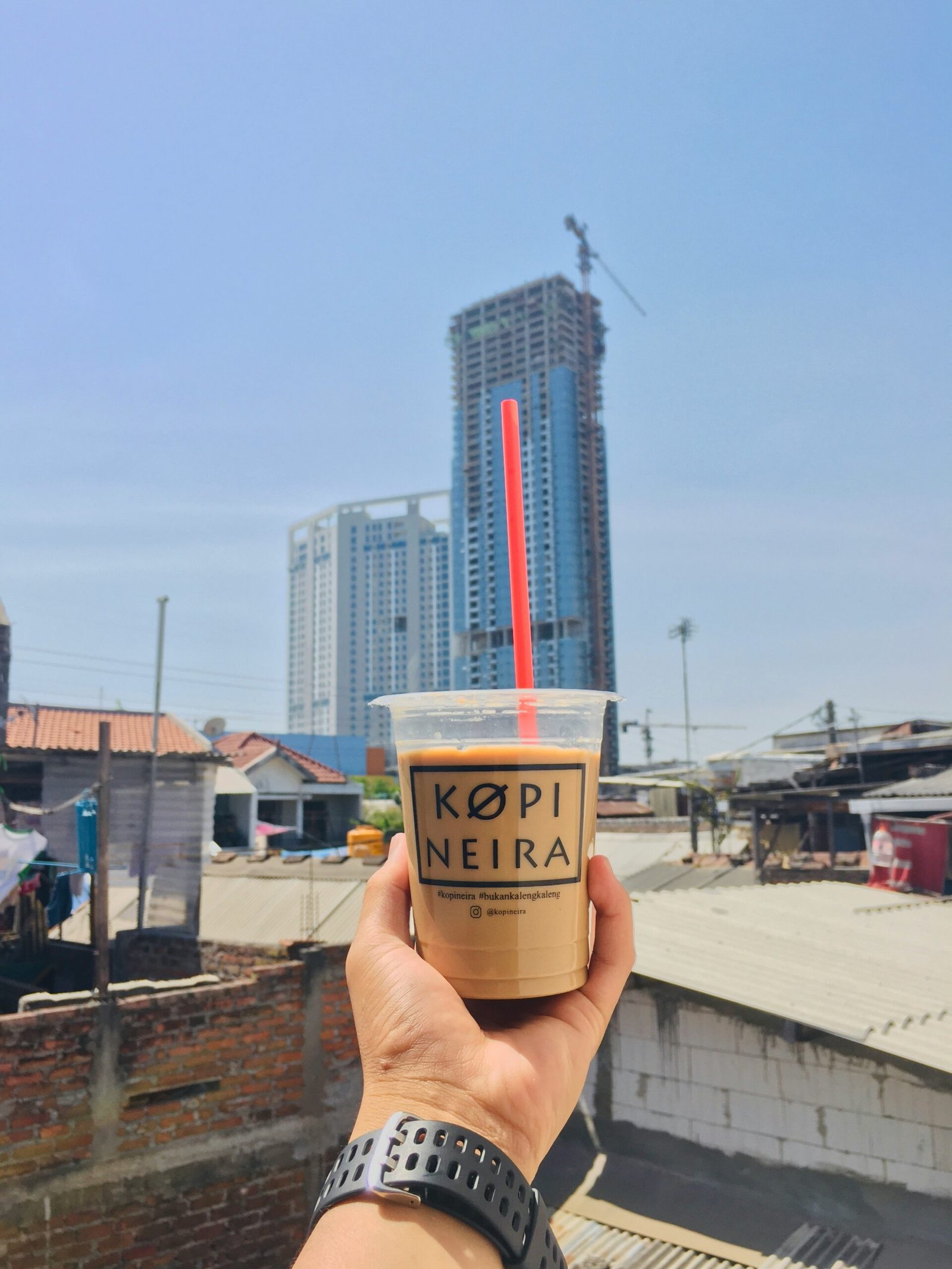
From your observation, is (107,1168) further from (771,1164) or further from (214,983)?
(771,1164)

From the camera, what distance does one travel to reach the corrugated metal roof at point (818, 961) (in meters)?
6.18

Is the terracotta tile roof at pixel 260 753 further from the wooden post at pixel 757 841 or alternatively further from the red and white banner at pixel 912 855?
the red and white banner at pixel 912 855

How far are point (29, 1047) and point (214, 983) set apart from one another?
154cm

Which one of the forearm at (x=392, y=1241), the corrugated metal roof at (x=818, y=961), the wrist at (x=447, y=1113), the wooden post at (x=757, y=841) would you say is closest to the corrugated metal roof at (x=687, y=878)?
the wooden post at (x=757, y=841)

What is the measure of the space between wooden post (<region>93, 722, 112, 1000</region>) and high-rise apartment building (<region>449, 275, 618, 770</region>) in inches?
2218

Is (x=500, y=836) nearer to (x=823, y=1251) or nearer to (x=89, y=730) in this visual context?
(x=823, y=1251)

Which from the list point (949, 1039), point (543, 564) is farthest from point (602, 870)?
point (543, 564)

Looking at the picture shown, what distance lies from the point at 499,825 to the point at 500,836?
0.08ft

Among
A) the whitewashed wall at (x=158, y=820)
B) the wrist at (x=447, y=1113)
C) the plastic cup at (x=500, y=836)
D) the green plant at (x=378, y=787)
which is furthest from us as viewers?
the green plant at (x=378, y=787)

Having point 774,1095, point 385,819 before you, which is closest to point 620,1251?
point 774,1095

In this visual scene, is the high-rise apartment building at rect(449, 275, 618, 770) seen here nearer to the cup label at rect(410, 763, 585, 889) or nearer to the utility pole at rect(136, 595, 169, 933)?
the utility pole at rect(136, 595, 169, 933)

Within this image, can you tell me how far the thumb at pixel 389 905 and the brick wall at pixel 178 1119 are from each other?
5.65 m

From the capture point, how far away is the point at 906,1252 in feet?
19.0

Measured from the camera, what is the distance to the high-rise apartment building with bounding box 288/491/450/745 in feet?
332
